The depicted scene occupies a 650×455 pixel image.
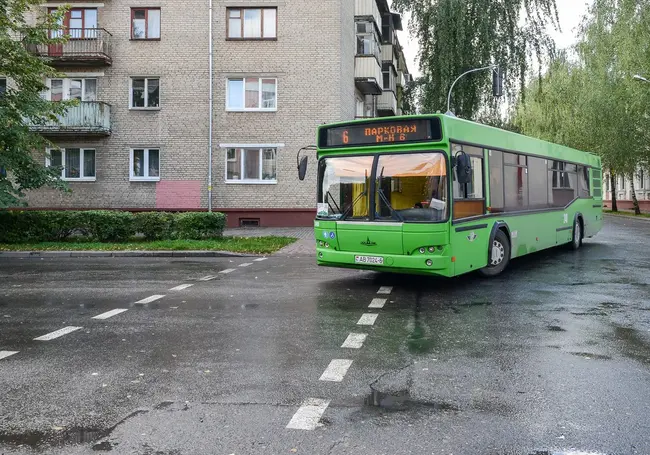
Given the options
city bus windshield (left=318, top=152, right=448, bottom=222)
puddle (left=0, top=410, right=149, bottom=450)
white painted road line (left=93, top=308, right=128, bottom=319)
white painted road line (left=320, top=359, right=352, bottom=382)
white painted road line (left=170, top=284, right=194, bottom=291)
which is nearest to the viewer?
puddle (left=0, top=410, right=149, bottom=450)

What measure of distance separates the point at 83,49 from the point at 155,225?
12.5 metres

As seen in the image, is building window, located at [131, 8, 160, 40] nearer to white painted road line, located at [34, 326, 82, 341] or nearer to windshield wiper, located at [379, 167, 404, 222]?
windshield wiper, located at [379, 167, 404, 222]

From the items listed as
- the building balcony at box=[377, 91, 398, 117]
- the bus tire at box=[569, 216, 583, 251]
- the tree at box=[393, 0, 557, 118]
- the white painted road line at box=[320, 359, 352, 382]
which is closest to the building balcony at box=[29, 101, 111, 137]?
the tree at box=[393, 0, 557, 118]

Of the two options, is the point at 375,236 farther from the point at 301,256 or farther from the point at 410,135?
the point at 301,256

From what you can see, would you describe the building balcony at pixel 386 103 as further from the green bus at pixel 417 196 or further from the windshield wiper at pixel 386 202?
the windshield wiper at pixel 386 202

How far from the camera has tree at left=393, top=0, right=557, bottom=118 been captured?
28219mm

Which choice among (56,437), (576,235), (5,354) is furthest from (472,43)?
(56,437)

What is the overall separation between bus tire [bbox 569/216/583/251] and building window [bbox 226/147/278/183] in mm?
13408

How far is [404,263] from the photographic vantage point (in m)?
10.1

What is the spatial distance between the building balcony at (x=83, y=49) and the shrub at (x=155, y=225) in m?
11.3

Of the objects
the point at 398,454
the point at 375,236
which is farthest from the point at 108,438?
the point at 375,236

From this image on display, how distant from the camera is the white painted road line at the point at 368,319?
7.72 metres

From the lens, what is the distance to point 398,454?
3.72m

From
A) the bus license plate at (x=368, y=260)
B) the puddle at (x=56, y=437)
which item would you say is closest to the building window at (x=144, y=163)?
the bus license plate at (x=368, y=260)
